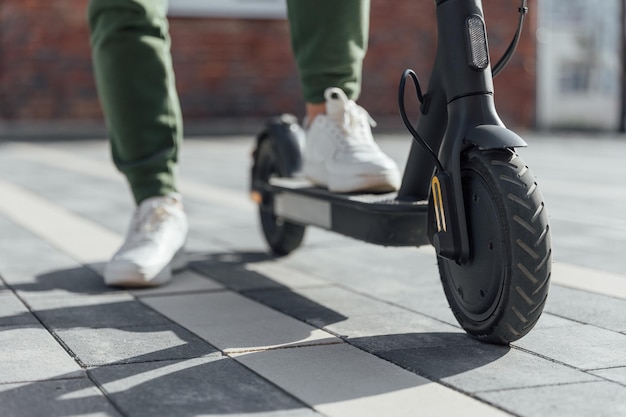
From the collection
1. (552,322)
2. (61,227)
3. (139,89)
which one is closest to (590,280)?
(552,322)

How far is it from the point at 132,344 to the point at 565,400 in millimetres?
803

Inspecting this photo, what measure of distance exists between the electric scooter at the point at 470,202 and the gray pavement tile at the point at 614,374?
5.5 inches

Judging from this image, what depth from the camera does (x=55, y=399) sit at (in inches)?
59.6

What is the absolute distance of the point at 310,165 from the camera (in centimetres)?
258

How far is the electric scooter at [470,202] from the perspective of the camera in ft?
5.54

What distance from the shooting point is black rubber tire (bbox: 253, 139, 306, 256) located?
9.63ft

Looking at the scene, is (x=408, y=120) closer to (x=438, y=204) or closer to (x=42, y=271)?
(x=438, y=204)

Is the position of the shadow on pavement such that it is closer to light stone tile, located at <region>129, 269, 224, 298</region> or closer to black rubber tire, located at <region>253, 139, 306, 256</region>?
light stone tile, located at <region>129, 269, 224, 298</region>

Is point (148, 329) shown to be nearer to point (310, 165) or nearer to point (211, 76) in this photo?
point (310, 165)

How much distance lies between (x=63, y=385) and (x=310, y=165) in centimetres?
113

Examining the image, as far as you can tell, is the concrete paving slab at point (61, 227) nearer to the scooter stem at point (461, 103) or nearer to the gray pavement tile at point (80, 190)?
the gray pavement tile at point (80, 190)

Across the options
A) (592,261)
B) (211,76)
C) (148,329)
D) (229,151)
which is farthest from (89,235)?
(211,76)

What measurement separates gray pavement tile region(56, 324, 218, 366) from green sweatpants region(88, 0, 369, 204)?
27.5 inches

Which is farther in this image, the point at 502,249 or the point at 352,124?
the point at 352,124
